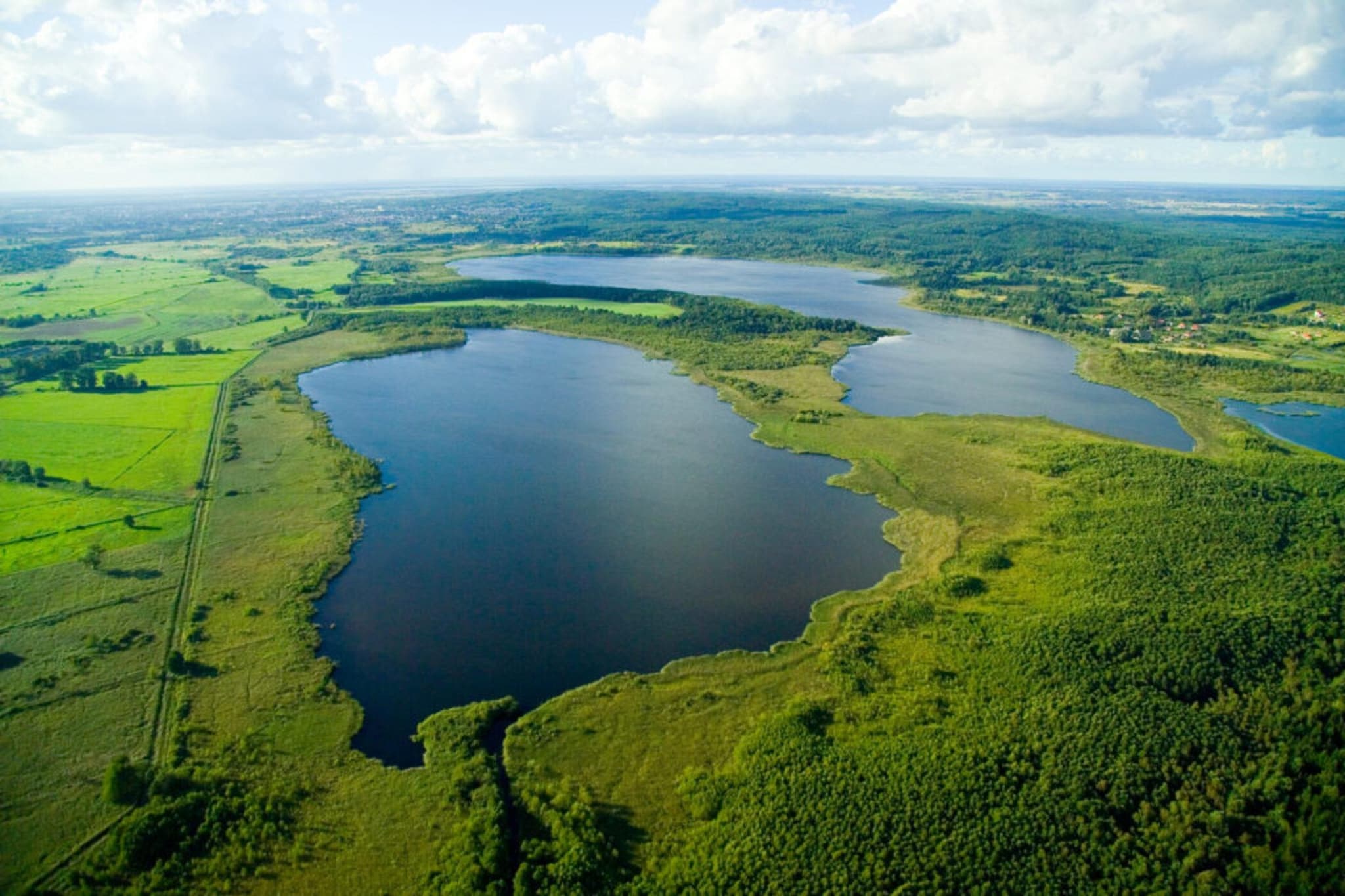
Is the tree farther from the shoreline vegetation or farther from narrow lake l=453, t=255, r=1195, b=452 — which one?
narrow lake l=453, t=255, r=1195, b=452

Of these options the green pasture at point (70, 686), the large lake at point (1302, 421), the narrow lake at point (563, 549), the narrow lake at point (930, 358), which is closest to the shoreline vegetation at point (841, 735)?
the green pasture at point (70, 686)

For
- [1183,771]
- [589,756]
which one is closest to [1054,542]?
[1183,771]

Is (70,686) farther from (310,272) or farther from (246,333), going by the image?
(310,272)

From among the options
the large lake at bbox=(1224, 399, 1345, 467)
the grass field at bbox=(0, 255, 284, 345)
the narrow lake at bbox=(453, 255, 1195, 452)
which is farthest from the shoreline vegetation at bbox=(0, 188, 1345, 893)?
the grass field at bbox=(0, 255, 284, 345)

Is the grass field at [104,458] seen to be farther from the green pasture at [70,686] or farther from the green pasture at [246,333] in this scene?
the green pasture at [246,333]

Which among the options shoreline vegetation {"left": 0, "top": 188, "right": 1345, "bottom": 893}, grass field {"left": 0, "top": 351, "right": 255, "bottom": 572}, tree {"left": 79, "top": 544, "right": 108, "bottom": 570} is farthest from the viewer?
grass field {"left": 0, "top": 351, "right": 255, "bottom": 572}
